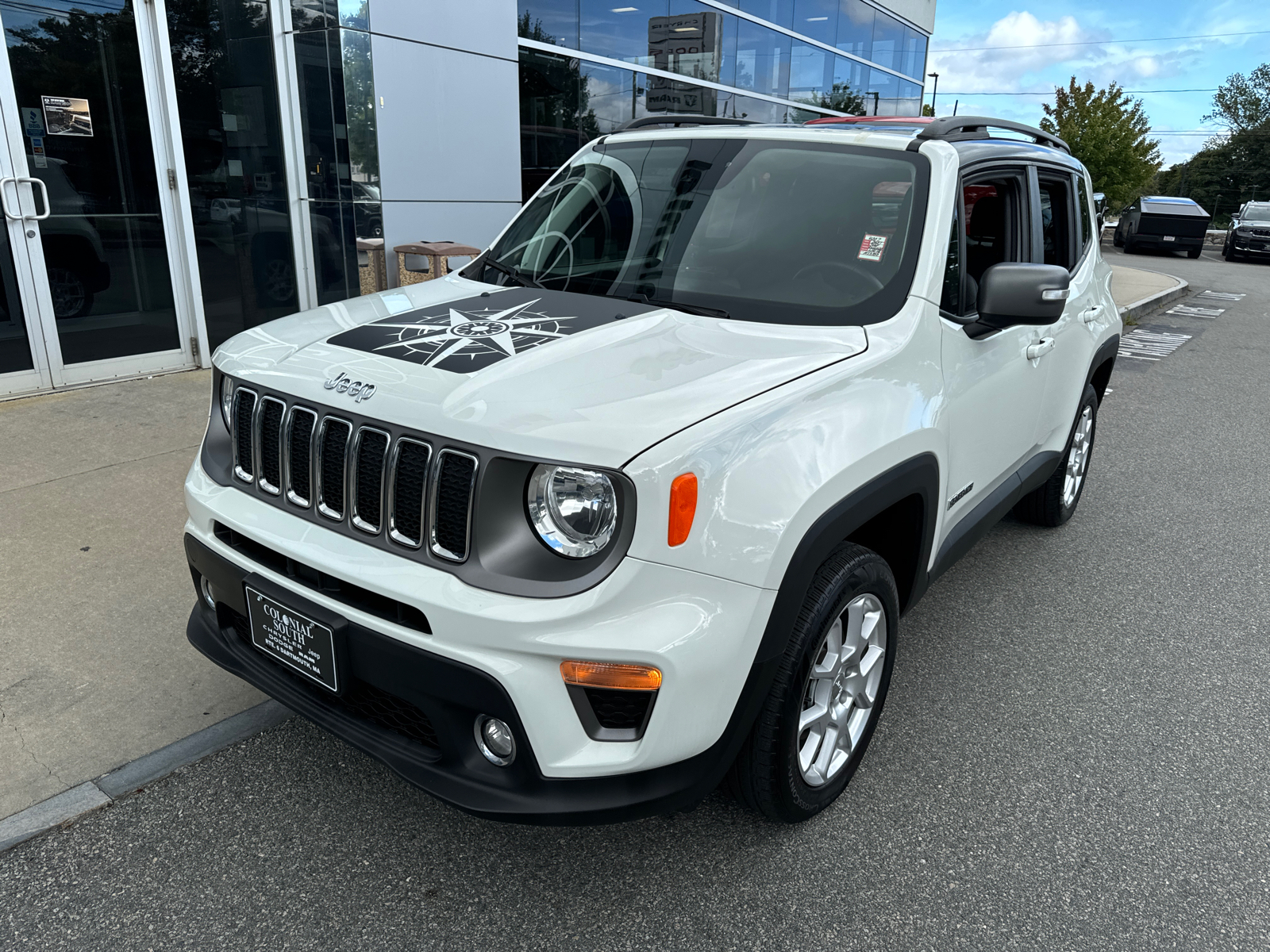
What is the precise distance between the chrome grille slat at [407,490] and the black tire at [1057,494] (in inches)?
135

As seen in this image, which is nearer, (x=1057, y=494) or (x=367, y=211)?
(x=1057, y=494)

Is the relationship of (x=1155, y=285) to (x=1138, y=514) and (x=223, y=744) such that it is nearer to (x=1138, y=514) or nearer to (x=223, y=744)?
(x=1138, y=514)

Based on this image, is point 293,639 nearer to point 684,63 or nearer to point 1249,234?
point 684,63

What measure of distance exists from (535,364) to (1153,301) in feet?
49.4

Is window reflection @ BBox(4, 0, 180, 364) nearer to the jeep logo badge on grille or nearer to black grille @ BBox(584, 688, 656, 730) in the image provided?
the jeep logo badge on grille

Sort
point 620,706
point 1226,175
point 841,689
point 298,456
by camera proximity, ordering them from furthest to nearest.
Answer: point 1226,175 → point 841,689 → point 298,456 → point 620,706

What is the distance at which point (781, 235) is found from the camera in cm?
293

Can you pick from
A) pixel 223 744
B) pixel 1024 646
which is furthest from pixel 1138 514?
pixel 223 744

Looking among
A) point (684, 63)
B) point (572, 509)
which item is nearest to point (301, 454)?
point (572, 509)

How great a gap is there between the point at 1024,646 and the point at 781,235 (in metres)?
1.95

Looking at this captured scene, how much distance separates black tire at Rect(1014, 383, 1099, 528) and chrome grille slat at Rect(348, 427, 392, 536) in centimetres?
346

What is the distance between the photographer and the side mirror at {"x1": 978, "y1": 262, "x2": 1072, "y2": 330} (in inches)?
107

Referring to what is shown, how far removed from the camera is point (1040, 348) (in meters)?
3.57

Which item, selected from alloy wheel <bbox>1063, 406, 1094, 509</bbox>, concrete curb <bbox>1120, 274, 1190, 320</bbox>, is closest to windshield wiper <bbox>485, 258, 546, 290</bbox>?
alloy wheel <bbox>1063, 406, 1094, 509</bbox>
